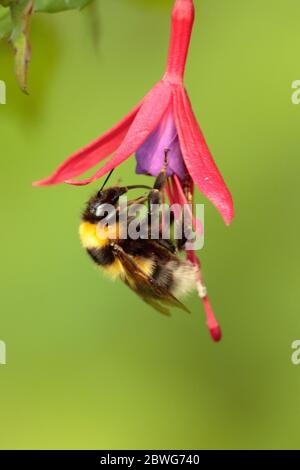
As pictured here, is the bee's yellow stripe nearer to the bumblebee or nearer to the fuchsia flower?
the bumblebee

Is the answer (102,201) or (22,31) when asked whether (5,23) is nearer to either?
(22,31)

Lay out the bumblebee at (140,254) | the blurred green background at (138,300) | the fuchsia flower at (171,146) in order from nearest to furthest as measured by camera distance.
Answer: the fuchsia flower at (171,146) → the bumblebee at (140,254) → the blurred green background at (138,300)

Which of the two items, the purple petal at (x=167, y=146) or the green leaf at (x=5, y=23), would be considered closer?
the purple petal at (x=167, y=146)

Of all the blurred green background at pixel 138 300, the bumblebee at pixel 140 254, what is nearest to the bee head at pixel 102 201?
the bumblebee at pixel 140 254

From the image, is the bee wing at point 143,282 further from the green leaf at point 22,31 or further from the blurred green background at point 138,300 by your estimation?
the blurred green background at point 138,300

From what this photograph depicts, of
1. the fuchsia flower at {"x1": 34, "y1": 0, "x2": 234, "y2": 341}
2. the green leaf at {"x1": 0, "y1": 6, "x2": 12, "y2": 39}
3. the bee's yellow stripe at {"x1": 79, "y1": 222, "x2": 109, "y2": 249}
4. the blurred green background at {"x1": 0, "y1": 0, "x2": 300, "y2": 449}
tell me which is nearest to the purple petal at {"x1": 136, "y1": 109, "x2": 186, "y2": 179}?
the fuchsia flower at {"x1": 34, "y1": 0, "x2": 234, "y2": 341}

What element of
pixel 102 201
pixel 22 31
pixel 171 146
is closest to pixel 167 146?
pixel 171 146

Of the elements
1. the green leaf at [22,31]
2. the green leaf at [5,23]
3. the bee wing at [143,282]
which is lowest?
the bee wing at [143,282]
